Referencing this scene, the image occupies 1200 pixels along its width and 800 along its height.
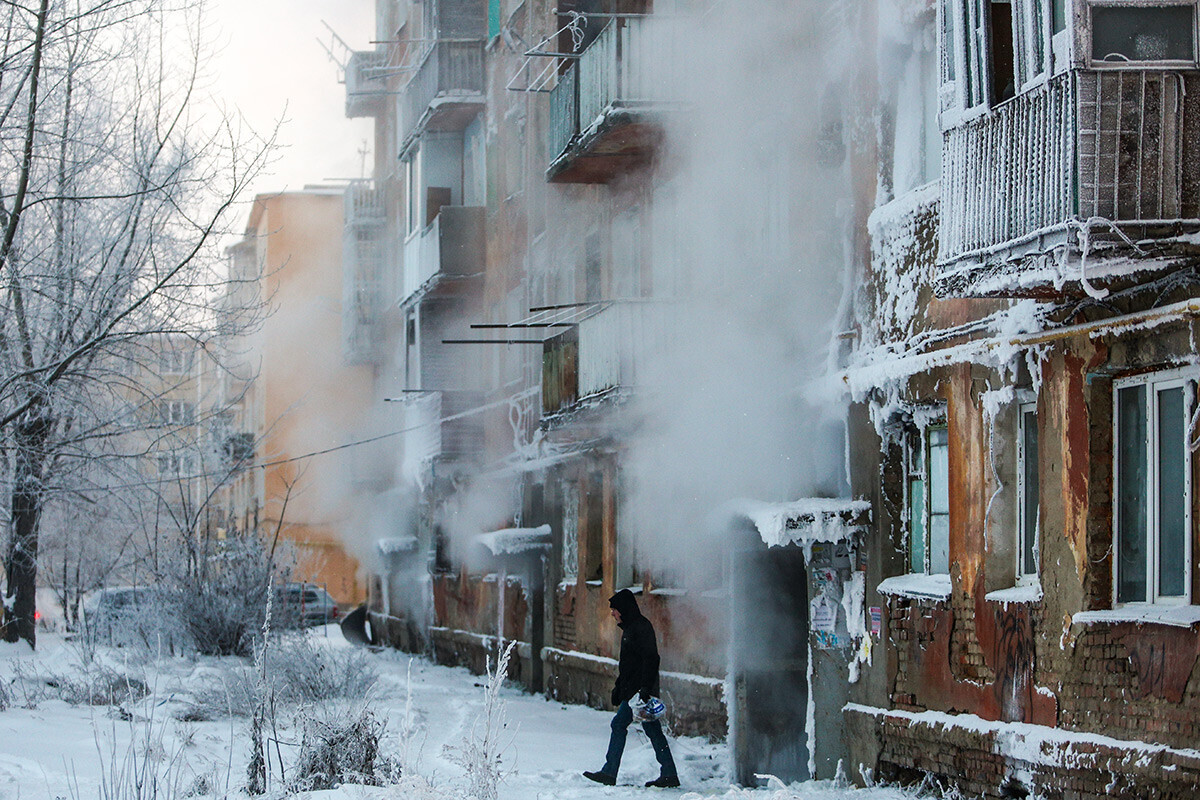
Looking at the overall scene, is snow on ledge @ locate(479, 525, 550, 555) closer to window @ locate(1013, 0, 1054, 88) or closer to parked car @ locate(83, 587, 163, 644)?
parked car @ locate(83, 587, 163, 644)

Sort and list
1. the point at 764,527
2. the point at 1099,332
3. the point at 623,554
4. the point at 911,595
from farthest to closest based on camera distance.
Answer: the point at 623,554 → the point at 764,527 → the point at 911,595 → the point at 1099,332

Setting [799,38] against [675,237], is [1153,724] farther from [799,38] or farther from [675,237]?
Result: [675,237]

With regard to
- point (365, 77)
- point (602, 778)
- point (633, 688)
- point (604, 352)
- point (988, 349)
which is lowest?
point (602, 778)

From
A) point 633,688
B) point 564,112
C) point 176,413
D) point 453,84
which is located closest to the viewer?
point 633,688

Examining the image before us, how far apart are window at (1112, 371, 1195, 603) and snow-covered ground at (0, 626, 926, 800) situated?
2391 mm

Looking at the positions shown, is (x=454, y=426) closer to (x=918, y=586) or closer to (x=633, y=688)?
(x=633, y=688)

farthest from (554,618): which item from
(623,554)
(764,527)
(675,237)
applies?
(764,527)

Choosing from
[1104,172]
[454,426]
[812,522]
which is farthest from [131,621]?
[1104,172]

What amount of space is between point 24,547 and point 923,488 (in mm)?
15815

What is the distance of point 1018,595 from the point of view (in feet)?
31.6

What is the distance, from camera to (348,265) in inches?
1426

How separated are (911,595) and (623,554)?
766 cm

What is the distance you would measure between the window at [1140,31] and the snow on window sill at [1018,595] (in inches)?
127

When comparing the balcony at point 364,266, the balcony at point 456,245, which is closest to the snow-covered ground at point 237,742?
the balcony at point 456,245
